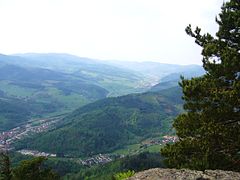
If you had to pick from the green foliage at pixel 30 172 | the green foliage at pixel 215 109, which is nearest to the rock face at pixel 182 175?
the green foliage at pixel 215 109

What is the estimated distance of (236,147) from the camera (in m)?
29.5

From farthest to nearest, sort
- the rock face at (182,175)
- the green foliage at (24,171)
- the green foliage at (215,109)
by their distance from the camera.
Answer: the green foliage at (24,171)
the green foliage at (215,109)
the rock face at (182,175)

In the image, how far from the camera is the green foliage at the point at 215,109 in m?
28.8

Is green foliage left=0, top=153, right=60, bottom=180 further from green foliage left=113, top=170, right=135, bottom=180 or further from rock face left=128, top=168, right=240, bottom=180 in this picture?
rock face left=128, top=168, right=240, bottom=180

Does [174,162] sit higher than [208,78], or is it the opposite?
[208,78]

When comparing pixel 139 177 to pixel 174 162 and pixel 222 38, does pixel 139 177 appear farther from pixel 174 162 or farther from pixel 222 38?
pixel 222 38

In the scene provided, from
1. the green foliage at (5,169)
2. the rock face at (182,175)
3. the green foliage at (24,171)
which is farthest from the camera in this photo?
the green foliage at (24,171)

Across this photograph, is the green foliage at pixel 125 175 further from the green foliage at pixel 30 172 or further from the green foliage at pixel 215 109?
the green foliage at pixel 30 172

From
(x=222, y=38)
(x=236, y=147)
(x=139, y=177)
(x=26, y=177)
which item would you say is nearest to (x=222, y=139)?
(x=236, y=147)

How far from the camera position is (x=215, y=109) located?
98.7ft

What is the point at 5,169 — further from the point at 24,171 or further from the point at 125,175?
the point at 125,175

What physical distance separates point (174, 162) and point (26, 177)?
67.2 ft

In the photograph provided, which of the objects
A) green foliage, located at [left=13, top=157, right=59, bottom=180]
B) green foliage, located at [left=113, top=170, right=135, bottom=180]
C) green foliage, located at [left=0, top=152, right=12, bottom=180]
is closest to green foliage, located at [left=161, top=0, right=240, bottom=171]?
green foliage, located at [left=113, top=170, right=135, bottom=180]

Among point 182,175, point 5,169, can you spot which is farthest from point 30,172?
point 182,175
